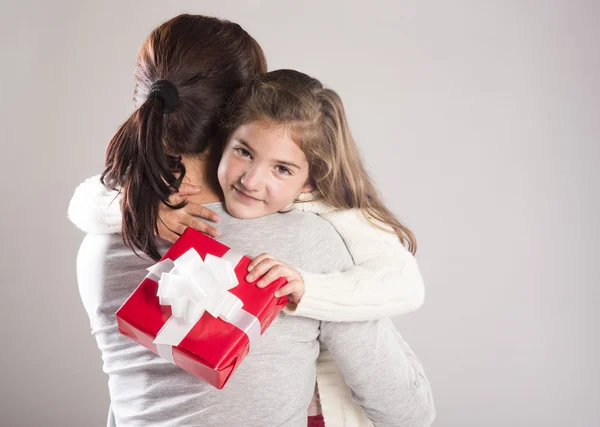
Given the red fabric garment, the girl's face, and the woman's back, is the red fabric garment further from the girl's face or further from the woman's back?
the girl's face

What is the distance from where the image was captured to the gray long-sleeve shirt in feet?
3.44

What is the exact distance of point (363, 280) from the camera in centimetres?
110

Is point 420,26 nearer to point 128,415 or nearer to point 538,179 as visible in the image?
point 538,179

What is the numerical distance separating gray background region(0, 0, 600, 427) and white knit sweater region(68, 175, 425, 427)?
1223mm

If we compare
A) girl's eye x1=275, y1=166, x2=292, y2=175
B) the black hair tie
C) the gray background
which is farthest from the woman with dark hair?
the gray background

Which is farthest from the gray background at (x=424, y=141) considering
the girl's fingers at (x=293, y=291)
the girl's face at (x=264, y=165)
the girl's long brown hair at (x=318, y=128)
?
the girl's fingers at (x=293, y=291)

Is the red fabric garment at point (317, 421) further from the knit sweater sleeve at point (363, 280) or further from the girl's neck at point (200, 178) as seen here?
the girl's neck at point (200, 178)

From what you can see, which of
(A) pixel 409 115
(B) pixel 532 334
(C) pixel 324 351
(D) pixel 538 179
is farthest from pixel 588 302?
(C) pixel 324 351

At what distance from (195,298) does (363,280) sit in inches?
12.0

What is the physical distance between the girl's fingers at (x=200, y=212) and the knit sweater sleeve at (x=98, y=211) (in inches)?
4.9

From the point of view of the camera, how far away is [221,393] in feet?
3.43

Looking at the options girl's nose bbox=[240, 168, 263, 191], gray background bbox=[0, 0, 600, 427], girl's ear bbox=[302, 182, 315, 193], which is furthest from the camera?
gray background bbox=[0, 0, 600, 427]

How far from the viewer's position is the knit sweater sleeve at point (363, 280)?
1.02 metres

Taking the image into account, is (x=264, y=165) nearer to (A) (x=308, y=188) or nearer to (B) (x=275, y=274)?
(A) (x=308, y=188)
